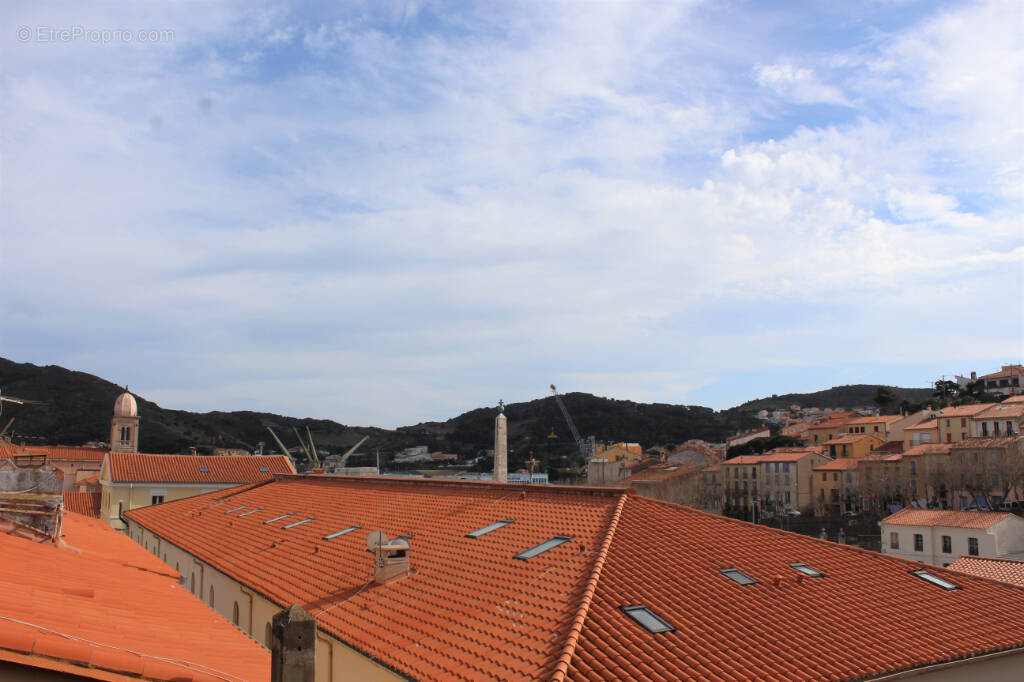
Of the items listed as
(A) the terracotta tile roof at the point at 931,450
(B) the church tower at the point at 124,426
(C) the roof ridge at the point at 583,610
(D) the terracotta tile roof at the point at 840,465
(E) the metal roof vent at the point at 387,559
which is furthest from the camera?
(D) the terracotta tile roof at the point at 840,465

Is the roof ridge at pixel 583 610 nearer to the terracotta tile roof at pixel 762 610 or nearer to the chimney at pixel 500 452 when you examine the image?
the terracotta tile roof at pixel 762 610

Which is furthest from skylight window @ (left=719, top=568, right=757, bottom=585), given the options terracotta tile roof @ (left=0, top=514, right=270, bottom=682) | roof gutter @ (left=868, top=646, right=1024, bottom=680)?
terracotta tile roof @ (left=0, top=514, right=270, bottom=682)

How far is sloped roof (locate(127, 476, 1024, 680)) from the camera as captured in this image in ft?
34.1

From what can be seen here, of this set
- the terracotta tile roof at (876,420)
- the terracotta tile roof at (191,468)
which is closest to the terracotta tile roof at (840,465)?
the terracotta tile roof at (876,420)

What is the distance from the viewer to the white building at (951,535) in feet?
149

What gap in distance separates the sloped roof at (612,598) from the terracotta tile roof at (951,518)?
34.2 metres

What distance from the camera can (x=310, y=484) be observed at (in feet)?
105

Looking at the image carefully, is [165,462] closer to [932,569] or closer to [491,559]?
[491,559]

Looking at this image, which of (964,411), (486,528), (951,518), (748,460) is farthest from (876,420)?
(486,528)

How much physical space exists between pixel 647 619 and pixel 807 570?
5.68 metres

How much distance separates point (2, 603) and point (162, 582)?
983cm

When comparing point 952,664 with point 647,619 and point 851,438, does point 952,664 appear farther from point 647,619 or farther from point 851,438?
point 851,438

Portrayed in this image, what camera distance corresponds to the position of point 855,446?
91750 mm

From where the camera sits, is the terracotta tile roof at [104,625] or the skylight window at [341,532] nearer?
the terracotta tile roof at [104,625]
